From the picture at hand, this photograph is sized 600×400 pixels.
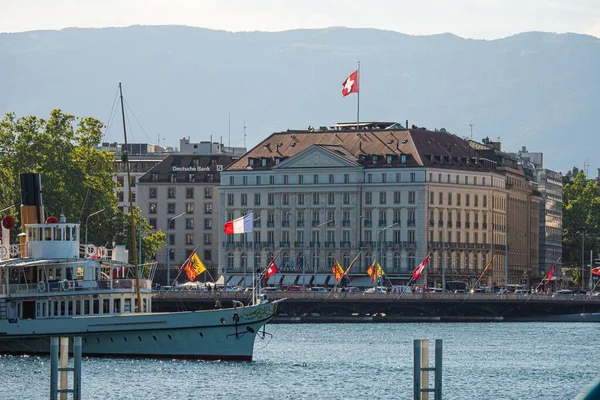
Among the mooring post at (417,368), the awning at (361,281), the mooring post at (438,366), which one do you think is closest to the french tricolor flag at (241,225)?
the mooring post at (438,366)

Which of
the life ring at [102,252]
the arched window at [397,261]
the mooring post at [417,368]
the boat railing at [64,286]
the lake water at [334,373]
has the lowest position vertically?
the lake water at [334,373]

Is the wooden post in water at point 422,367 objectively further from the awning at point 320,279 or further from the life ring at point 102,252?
the awning at point 320,279

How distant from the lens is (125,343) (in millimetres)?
92938

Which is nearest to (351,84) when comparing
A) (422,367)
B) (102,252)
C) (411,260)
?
(411,260)

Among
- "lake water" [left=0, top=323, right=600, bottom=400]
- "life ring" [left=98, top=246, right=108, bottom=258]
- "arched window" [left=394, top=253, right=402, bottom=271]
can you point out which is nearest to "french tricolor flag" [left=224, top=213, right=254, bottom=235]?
"lake water" [left=0, top=323, right=600, bottom=400]

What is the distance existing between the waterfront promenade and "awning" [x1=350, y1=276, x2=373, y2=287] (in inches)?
1083

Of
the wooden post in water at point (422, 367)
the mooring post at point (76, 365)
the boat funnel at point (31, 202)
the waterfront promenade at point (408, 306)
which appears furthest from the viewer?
the waterfront promenade at point (408, 306)

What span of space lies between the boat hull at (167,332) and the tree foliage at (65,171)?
201ft

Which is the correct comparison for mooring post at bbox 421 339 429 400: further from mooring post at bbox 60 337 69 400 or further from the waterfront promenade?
the waterfront promenade

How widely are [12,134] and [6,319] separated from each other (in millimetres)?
69733

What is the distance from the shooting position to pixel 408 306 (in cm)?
16438

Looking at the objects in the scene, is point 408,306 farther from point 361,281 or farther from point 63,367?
point 63,367

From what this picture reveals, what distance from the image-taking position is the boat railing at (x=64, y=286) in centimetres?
9375

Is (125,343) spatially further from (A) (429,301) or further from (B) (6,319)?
(A) (429,301)
